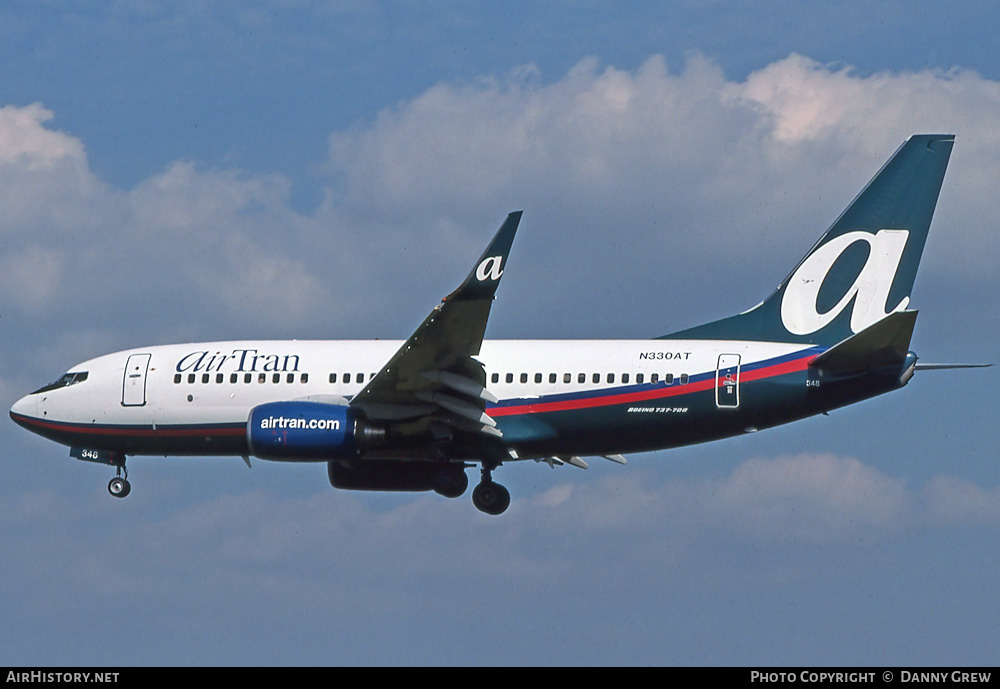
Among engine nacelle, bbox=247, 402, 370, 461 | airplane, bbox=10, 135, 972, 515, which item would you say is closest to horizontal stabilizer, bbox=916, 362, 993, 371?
airplane, bbox=10, 135, 972, 515

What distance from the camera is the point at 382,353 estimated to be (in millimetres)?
37156

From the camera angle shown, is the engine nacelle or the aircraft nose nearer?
the engine nacelle

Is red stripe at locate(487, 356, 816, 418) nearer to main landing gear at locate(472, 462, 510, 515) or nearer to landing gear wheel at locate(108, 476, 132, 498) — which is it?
main landing gear at locate(472, 462, 510, 515)

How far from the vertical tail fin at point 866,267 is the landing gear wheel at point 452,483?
7.38 metres

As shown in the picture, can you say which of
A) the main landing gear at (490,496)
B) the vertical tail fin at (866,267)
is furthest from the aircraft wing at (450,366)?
the vertical tail fin at (866,267)

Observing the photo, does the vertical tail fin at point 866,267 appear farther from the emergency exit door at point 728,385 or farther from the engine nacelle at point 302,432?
the engine nacelle at point 302,432

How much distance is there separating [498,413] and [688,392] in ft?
15.1

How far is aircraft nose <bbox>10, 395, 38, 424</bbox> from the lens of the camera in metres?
40.0

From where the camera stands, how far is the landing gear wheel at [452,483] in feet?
128

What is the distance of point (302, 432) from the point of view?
113 ft

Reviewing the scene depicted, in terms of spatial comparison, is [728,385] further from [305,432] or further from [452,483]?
[305,432]

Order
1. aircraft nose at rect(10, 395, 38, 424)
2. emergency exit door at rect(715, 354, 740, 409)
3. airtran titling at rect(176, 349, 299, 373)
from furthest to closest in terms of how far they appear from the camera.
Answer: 1. aircraft nose at rect(10, 395, 38, 424)
2. airtran titling at rect(176, 349, 299, 373)
3. emergency exit door at rect(715, 354, 740, 409)

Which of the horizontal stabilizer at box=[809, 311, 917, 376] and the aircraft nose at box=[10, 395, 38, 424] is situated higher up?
the aircraft nose at box=[10, 395, 38, 424]

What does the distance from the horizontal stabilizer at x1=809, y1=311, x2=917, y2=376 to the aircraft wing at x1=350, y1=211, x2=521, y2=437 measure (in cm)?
770
